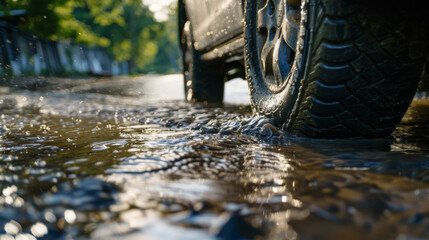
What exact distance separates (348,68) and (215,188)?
838mm

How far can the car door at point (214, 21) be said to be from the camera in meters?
2.54

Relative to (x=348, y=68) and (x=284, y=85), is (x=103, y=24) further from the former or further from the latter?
(x=348, y=68)

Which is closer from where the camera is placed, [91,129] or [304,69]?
[304,69]

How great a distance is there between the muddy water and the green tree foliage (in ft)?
41.4

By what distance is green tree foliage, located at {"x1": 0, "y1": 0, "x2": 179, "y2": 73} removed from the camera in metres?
15.4

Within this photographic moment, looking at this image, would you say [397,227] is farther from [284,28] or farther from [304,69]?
[284,28]

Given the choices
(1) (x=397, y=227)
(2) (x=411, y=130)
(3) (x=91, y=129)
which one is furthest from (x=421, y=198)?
(3) (x=91, y=129)

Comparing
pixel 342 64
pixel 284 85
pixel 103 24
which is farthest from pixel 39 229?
pixel 103 24

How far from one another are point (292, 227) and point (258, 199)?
0.57ft

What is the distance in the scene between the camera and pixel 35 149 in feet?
5.14

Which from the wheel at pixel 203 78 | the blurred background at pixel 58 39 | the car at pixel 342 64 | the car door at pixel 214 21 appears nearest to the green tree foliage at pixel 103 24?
the blurred background at pixel 58 39

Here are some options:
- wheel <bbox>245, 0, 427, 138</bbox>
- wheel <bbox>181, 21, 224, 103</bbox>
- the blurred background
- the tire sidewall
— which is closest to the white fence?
the blurred background

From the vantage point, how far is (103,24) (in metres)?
29.3

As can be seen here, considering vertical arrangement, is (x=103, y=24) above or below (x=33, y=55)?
above
